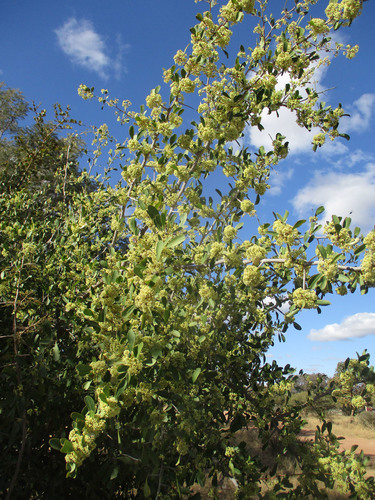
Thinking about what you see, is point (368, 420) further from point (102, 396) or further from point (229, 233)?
point (102, 396)

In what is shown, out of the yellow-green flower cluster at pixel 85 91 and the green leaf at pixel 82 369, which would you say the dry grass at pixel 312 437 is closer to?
the green leaf at pixel 82 369

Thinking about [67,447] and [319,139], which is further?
[319,139]

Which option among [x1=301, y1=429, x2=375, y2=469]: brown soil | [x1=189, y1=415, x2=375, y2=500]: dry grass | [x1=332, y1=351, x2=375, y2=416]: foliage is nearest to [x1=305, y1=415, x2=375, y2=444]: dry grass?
[x1=189, y1=415, x2=375, y2=500]: dry grass

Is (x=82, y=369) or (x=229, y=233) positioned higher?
(x=229, y=233)

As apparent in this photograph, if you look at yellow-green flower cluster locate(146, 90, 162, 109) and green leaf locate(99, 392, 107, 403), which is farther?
yellow-green flower cluster locate(146, 90, 162, 109)

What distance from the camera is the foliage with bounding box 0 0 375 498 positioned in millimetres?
2090

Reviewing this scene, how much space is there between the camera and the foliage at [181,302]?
6.86 ft

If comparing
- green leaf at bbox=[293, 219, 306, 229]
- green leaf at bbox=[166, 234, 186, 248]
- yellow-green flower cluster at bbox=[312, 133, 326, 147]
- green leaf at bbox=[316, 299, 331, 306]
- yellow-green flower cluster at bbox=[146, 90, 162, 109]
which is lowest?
green leaf at bbox=[316, 299, 331, 306]

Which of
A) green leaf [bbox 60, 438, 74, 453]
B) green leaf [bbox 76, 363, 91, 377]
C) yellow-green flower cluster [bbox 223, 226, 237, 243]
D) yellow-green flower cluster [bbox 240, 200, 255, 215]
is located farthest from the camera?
yellow-green flower cluster [bbox 240, 200, 255, 215]

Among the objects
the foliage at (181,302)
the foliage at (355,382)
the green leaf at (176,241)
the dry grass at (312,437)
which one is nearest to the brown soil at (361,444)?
the dry grass at (312,437)

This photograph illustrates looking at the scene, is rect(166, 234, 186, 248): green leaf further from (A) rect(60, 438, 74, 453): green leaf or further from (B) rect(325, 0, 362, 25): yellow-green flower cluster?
(B) rect(325, 0, 362, 25): yellow-green flower cluster

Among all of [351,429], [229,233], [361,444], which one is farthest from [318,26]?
[351,429]

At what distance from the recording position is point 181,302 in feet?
8.98

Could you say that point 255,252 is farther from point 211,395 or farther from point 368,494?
point 368,494
